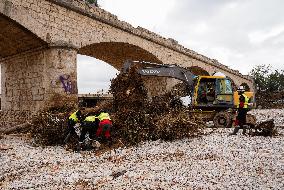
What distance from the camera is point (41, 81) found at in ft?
31.9

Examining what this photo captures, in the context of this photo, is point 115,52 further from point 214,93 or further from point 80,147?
point 80,147

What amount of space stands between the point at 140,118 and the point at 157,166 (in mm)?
2568

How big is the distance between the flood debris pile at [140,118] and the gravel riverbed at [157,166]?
0.28 meters

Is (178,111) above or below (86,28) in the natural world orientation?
below

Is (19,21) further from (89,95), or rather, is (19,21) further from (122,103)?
(89,95)

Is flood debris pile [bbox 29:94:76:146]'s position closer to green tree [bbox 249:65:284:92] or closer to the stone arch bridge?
the stone arch bridge

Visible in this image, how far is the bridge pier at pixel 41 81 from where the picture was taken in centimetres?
950

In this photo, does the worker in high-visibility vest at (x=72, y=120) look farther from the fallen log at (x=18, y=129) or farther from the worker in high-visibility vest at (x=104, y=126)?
the fallen log at (x=18, y=129)

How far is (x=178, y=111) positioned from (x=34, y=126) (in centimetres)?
385

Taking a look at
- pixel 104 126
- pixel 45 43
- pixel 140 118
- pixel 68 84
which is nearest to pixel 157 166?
pixel 104 126

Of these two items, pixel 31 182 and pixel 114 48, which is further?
pixel 114 48

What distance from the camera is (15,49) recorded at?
10508 millimetres

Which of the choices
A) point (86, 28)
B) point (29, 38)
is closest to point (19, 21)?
point (29, 38)

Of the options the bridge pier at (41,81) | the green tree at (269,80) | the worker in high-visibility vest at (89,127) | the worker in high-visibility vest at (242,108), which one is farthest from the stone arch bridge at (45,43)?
the green tree at (269,80)
